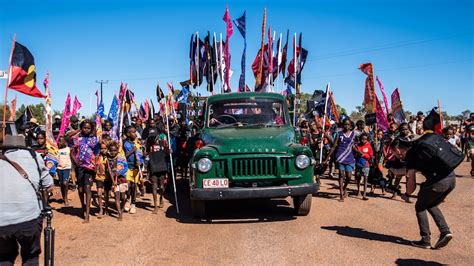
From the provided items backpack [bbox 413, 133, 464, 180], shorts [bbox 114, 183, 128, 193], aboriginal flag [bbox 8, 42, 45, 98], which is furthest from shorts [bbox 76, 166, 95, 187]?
backpack [bbox 413, 133, 464, 180]

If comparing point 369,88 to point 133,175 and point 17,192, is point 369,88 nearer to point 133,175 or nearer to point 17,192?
point 133,175

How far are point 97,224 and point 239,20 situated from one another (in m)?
10.9

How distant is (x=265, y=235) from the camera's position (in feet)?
20.0

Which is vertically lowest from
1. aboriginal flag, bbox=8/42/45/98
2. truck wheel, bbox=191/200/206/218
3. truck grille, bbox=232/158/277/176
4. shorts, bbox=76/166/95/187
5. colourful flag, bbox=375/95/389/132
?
truck wheel, bbox=191/200/206/218

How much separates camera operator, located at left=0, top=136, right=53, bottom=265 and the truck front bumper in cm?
296

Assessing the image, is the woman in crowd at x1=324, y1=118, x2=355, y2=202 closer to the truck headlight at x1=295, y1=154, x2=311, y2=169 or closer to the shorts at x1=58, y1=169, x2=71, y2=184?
the truck headlight at x1=295, y1=154, x2=311, y2=169

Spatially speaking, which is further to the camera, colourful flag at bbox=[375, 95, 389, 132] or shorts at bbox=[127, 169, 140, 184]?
colourful flag at bbox=[375, 95, 389, 132]

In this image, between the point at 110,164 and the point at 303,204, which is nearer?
the point at 303,204

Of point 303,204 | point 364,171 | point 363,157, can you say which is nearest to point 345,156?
point 363,157

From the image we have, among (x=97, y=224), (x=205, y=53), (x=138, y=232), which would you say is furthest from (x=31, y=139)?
(x=205, y=53)

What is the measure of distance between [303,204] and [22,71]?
498 centimetres

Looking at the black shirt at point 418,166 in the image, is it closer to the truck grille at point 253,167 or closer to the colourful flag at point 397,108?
the truck grille at point 253,167

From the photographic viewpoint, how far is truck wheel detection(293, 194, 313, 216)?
7.05m

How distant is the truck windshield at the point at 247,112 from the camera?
317 inches
